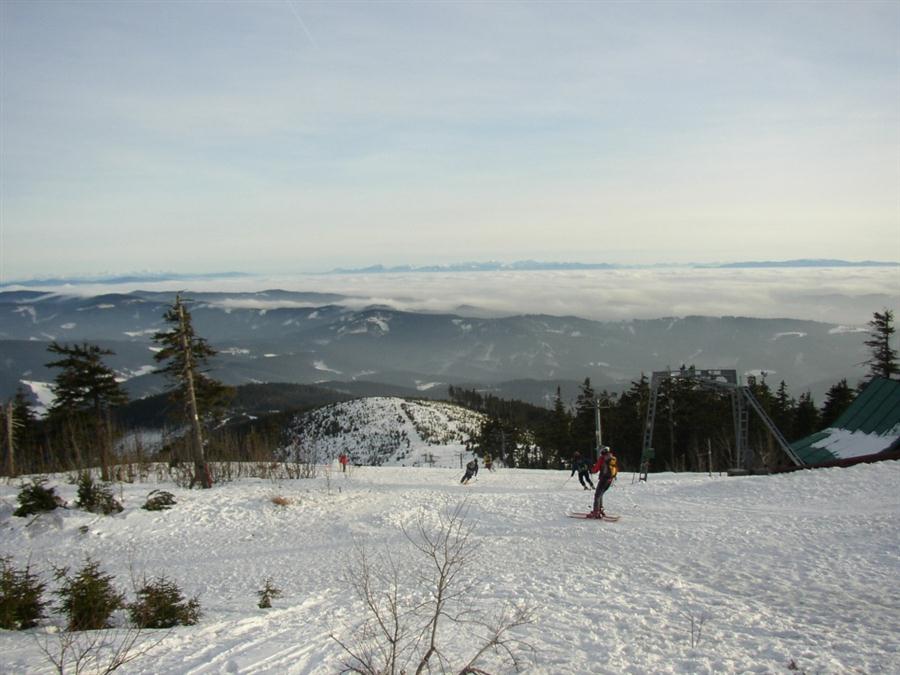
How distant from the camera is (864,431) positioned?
28.2m

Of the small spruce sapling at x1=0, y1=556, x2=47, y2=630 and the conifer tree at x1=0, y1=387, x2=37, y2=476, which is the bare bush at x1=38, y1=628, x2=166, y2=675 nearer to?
the small spruce sapling at x1=0, y1=556, x2=47, y2=630

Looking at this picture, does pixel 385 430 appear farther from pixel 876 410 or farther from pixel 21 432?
pixel 876 410

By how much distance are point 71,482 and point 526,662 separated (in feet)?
81.7

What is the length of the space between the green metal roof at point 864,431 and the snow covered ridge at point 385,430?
83.9 m

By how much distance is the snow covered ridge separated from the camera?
12712 cm

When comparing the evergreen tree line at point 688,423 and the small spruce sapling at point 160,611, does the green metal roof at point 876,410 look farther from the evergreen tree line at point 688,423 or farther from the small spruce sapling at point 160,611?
the small spruce sapling at point 160,611

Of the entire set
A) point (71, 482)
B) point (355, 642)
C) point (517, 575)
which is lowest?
point (71, 482)

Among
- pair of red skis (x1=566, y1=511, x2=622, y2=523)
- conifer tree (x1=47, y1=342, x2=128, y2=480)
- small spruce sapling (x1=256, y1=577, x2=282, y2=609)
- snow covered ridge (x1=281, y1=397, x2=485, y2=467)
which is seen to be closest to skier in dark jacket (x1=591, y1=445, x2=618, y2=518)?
pair of red skis (x1=566, y1=511, x2=622, y2=523)

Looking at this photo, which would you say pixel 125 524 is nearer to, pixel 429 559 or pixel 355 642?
pixel 429 559

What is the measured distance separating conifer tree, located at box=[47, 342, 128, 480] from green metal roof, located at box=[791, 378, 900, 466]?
4050 centimetres

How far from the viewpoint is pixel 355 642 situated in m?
8.63

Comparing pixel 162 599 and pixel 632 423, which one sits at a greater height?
pixel 162 599

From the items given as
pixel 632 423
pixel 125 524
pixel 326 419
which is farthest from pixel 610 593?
pixel 326 419

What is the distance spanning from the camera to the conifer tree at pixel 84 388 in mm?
36438
